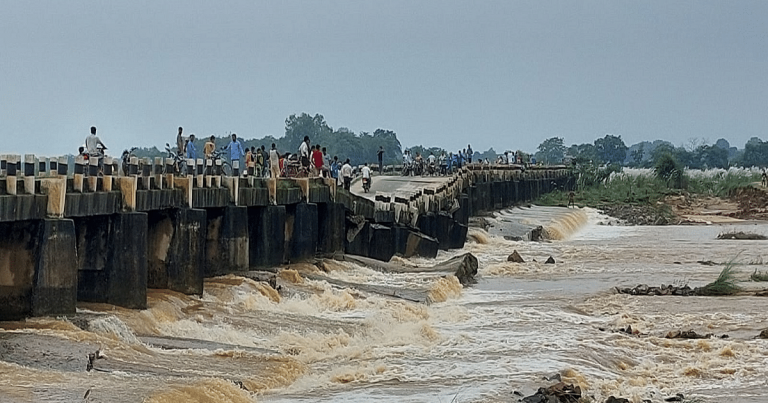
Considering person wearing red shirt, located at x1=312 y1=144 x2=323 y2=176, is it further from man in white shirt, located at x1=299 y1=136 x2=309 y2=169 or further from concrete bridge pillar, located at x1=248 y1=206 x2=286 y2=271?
concrete bridge pillar, located at x1=248 y1=206 x2=286 y2=271

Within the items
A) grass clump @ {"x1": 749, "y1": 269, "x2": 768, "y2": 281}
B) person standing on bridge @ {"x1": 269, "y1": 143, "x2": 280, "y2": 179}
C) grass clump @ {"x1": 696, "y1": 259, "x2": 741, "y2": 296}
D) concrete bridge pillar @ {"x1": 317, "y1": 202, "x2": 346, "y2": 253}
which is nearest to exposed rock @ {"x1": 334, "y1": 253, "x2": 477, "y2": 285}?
concrete bridge pillar @ {"x1": 317, "y1": 202, "x2": 346, "y2": 253}

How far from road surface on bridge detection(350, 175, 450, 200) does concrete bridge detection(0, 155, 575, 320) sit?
13.6 meters

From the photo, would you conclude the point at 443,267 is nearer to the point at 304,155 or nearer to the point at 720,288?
the point at 720,288

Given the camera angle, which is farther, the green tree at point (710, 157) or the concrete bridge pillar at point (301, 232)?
the green tree at point (710, 157)

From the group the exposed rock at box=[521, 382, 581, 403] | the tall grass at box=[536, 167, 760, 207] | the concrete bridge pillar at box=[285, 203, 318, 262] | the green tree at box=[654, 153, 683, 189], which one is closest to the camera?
the exposed rock at box=[521, 382, 581, 403]

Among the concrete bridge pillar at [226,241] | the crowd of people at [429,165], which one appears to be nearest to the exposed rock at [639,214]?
the crowd of people at [429,165]

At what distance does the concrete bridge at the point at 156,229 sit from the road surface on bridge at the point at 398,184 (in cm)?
1359

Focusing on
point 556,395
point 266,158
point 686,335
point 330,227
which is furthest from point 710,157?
point 556,395

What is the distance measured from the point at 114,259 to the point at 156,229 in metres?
3.51

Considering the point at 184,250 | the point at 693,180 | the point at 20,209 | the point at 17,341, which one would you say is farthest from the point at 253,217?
the point at 693,180

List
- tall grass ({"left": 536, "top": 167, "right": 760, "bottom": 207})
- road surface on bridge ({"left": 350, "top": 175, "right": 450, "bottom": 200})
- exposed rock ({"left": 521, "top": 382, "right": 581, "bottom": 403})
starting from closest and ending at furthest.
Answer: exposed rock ({"left": 521, "top": 382, "right": 581, "bottom": 403}) < road surface on bridge ({"left": 350, "top": 175, "right": 450, "bottom": 200}) < tall grass ({"left": 536, "top": 167, "right": 760, "bottom": 207})

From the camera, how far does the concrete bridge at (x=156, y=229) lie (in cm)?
1947

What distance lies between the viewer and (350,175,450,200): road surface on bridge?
180 feet

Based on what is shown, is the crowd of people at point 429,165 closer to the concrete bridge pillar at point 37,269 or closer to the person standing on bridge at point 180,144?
the person standing on bridge at point 180,144
